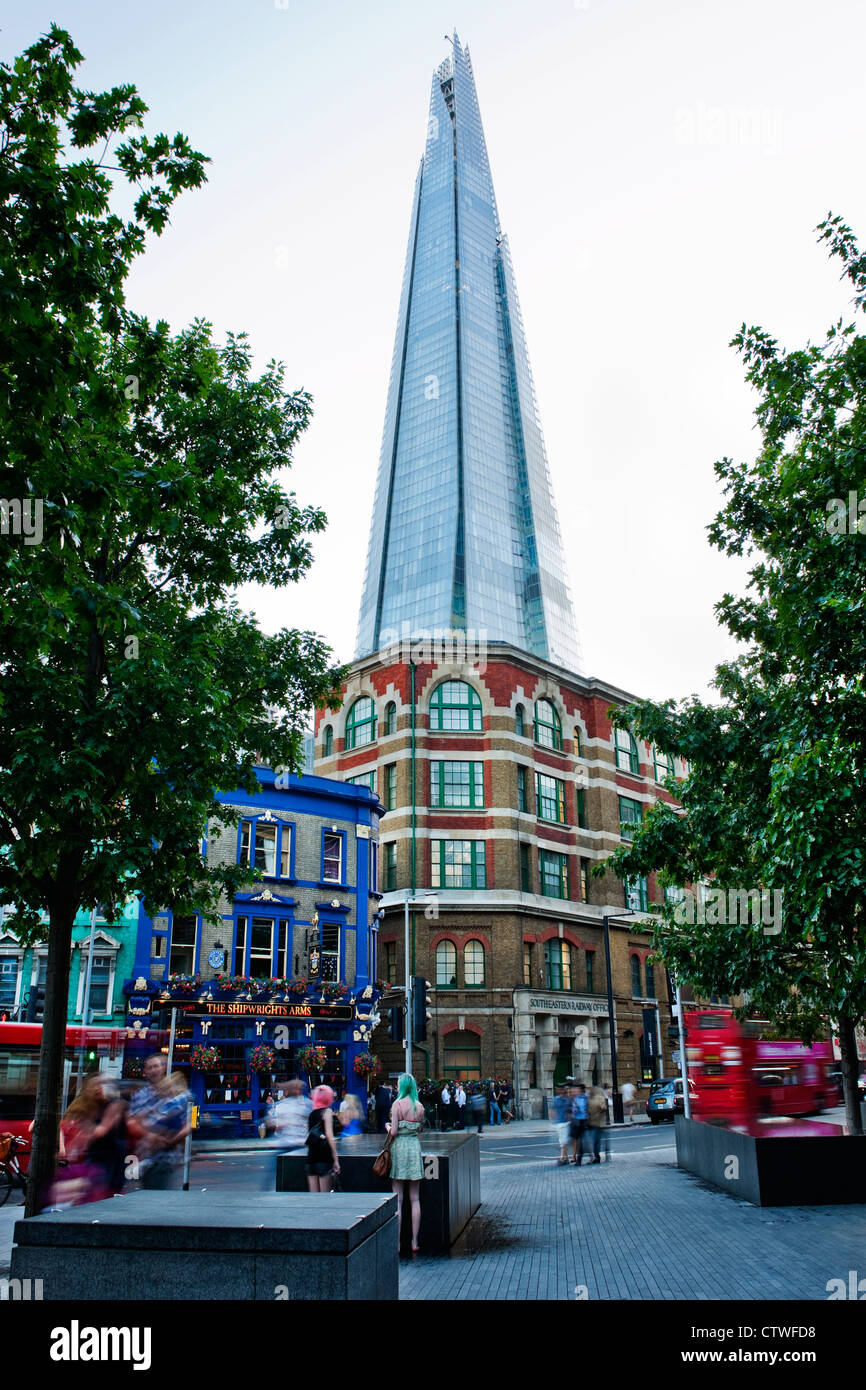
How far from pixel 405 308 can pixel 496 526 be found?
25.2 meters

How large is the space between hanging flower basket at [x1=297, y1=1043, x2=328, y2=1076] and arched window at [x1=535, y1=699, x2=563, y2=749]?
791 inches

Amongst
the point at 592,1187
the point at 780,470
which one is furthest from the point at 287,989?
the point at 780,470

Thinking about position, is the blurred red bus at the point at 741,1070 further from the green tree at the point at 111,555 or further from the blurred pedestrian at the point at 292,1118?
the green tree at the point at 111,555

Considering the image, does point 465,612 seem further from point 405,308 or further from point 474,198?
point 474,198

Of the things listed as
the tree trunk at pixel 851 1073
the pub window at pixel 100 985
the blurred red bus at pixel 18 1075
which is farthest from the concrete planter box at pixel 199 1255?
the pub window at pixel 100 985

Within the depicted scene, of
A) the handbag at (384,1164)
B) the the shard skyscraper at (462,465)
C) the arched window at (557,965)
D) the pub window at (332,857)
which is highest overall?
the the shard skyscraper at (462,465)

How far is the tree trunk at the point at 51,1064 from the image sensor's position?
11320 mm

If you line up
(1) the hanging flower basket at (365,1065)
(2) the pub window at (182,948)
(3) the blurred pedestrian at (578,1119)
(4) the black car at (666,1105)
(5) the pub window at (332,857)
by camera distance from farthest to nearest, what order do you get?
1. (5) the pub window at (332,857)
2. (4) the black car at (666,1105)
3. (1) the hanging flower basket at (365,1065)
4. (2) the pub window at (182,948)
5. (3) the blurred pedestrian at (578,1119)

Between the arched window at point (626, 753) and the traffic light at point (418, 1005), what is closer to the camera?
the traffic light at point (418, 1005)

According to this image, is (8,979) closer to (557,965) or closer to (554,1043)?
(554,1043)

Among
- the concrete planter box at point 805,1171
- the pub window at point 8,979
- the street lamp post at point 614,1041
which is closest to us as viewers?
the concrete planter box at point 805,1171

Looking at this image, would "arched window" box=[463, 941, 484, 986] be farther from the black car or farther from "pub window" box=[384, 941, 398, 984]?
the black car

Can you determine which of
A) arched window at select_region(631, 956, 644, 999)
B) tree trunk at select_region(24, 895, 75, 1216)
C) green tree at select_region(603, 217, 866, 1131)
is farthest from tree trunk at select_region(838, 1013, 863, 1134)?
arched window at select_region(631, 956, 644, 999)

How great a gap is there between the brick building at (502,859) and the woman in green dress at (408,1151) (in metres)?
30.1
